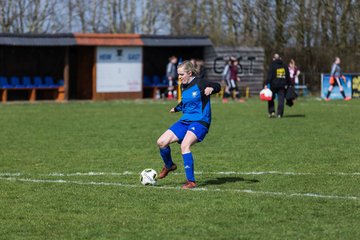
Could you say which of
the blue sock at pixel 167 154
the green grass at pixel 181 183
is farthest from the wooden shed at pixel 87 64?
the blue sock at pixel 167 154

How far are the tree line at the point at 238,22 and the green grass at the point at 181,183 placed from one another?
80.5ft

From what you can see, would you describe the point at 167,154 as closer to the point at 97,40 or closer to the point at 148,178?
the point at 148,178

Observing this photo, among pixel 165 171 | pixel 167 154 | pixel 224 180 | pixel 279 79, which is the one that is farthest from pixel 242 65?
pixel 167 154

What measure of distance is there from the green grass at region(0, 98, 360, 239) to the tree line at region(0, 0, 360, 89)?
2453 cm

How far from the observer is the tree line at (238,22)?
46656 millimetres

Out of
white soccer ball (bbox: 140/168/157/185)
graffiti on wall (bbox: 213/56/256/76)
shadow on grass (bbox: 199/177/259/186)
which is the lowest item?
shadow on grass (bbox: 199/177/259/186)

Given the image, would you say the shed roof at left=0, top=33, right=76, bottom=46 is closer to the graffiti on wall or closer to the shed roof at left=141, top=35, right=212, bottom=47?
the shed roof at left=141, top=35, right=212, bottom=47

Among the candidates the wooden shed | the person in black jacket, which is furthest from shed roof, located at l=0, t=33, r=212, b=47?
the person in black jacket

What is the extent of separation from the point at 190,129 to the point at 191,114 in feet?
0.74

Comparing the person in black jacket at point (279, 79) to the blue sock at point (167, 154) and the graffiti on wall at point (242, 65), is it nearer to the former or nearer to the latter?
the blue sock at point (167, 154)

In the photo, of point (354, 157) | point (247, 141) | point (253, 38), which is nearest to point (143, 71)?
point (253, 38)

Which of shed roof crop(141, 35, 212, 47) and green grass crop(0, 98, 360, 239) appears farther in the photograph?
shed roof crop(141, 35, 212, 47)

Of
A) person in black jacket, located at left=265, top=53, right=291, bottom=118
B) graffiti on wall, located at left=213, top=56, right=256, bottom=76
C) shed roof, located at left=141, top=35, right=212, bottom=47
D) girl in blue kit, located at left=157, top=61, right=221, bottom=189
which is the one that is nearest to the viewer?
girl in blue kit, located at left=157, top=61, right=221, bottom=189

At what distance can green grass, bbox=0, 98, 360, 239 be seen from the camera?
28.1 ft
